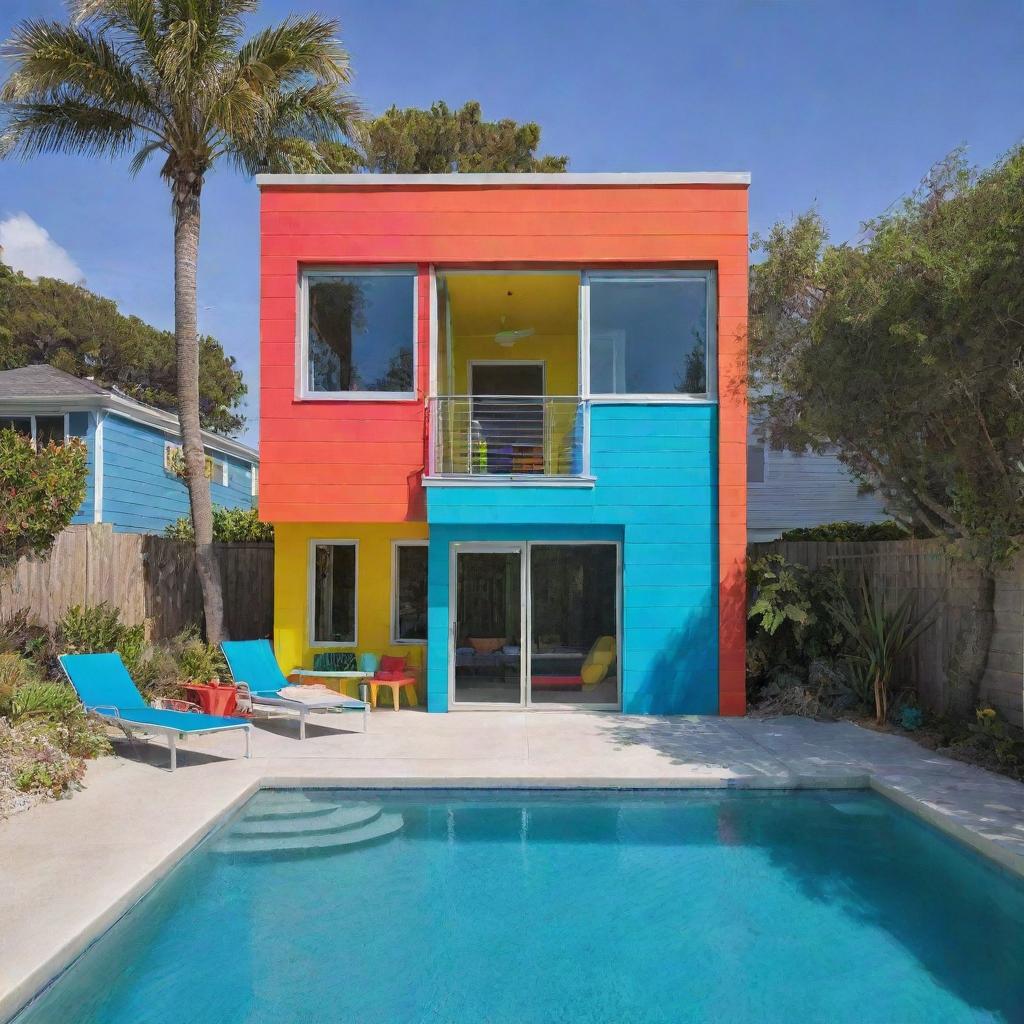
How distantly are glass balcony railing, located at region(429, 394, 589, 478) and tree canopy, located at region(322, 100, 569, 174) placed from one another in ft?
38.0

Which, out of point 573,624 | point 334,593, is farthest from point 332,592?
point 573,624

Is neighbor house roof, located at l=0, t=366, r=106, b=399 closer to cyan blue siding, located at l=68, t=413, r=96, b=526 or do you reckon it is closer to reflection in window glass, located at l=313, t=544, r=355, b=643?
cyan blue siding, located at l=68, t=413, r=96, b=526

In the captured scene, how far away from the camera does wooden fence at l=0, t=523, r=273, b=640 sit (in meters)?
11.0

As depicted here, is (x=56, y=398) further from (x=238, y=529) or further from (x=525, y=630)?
(x=525, y=630)

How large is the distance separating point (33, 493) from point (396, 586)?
15.9 ft

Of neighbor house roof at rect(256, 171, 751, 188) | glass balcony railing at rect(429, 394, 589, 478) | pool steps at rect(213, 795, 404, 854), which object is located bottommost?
pool steps at rect(213, 795, 404, 854)

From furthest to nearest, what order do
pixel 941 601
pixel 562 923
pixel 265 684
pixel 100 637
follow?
pixel 265 684 < pixel 100 637 < pixel 941 601 < pixel 562 923

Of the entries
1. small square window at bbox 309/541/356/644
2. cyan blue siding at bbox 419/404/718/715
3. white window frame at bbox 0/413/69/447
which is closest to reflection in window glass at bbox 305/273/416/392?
small square window at bbox 309/541/356/644

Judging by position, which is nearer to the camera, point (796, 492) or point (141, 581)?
point (141, 581)

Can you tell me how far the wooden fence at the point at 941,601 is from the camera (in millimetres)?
8820

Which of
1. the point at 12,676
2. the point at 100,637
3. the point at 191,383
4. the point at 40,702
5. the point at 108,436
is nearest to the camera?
the point at 40,702

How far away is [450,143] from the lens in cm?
2142

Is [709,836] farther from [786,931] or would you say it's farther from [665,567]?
[665,567]

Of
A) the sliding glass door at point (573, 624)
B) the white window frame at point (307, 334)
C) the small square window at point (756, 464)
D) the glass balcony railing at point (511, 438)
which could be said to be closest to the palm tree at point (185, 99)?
the white window frame at point (307, 334)
